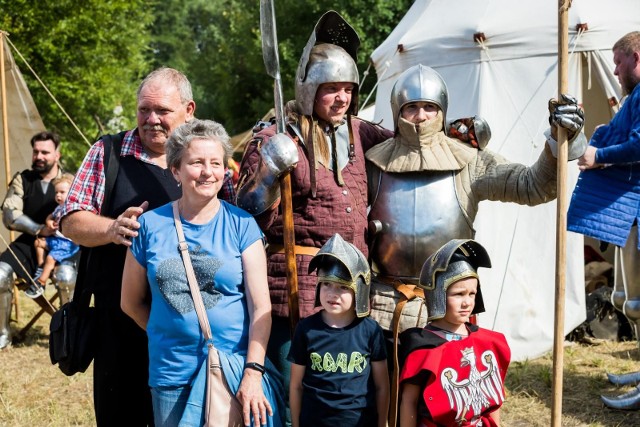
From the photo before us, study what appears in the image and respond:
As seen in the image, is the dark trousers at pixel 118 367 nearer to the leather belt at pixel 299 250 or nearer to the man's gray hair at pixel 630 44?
the leather belt at pixel 299 250

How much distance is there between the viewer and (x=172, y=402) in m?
2.86

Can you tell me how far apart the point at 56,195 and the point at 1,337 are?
52.2 inches

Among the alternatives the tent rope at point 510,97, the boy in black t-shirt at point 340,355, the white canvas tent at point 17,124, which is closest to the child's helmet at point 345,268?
the boy in black t-shirt at point 340,355

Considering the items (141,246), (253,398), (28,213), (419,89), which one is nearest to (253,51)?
(28,213)

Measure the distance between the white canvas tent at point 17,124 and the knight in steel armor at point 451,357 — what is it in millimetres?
6768

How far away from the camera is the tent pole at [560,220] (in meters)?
3.04

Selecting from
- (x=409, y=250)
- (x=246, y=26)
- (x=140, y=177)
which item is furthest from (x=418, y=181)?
(x=246, y=26)

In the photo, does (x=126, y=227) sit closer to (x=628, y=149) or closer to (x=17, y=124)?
(x=628, y=149)

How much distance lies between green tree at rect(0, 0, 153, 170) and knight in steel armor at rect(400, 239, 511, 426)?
11.2 metres

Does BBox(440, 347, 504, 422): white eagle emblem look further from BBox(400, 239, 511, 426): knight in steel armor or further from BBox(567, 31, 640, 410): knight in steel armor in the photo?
BBox(567, 31, 640, 410): knight in steel armor

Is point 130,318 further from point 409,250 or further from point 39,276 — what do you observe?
point 39,276

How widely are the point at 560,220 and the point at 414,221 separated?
58 centimetres

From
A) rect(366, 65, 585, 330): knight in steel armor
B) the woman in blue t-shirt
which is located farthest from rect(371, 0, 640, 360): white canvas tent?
the woman in blue t-shirt

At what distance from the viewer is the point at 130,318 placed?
11.0 feet
